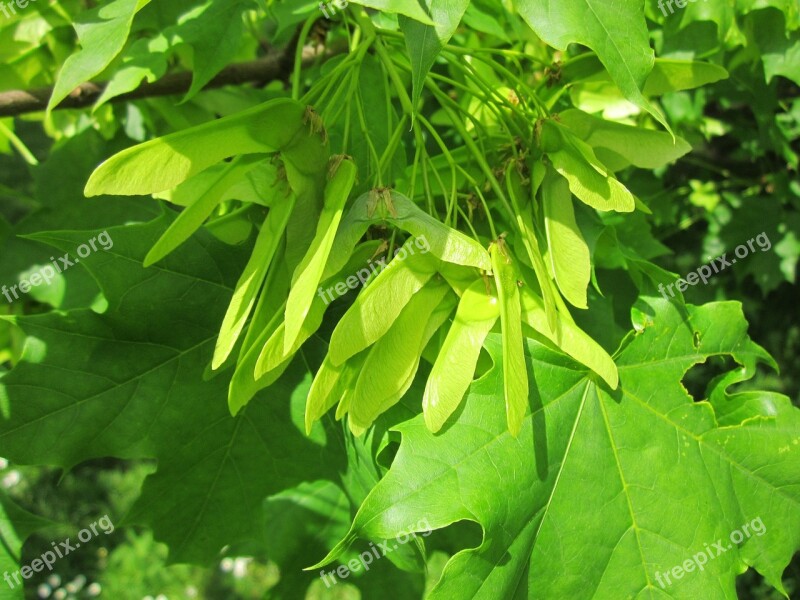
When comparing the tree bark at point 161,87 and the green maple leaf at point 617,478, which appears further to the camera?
the tree bark at point 161,87

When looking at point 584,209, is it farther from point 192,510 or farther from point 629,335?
point 192,510

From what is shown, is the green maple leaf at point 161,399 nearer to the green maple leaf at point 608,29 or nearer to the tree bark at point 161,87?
the tree bark at point 161,87

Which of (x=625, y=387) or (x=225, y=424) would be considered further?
(x=225, y=424)

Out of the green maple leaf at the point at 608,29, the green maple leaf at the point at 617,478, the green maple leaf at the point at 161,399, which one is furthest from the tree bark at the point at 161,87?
the green maple leaf at the point at 617,478

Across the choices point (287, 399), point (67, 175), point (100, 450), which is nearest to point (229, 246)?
point (287, 399)

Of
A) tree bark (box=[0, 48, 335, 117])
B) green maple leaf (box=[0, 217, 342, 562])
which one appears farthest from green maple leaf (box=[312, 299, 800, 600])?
tree bark (box=[0, 48, 335, 117])

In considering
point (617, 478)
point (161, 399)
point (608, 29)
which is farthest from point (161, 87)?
point (617, 478)

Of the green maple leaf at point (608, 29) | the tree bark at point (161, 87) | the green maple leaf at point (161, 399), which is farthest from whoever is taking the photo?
the tree bark at point (161, 87)

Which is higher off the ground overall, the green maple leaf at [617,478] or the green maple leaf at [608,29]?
the green maple leaf at [608,29]
